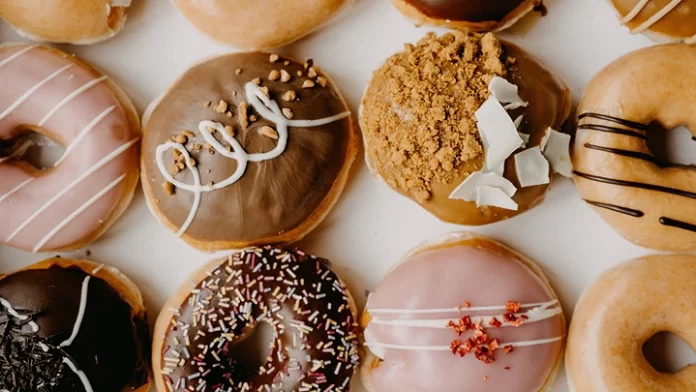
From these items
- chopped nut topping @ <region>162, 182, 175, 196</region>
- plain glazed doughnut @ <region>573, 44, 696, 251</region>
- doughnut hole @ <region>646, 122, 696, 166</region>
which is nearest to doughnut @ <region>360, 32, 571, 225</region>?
plain glazed doughnut @ <region>573, 44, 696, 251</region>

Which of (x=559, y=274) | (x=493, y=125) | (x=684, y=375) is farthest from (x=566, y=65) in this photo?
(x=684, y=375)

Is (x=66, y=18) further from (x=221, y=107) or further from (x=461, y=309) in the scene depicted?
(x=461, y=309)

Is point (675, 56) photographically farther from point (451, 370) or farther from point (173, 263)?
point (173, 263)

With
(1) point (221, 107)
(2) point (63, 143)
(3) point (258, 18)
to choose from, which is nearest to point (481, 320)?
(1) point (221, 107)

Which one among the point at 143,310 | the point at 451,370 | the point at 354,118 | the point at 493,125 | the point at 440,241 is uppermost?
the point at 493,125

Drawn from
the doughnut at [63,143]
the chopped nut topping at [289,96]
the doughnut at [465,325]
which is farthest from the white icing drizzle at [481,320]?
the doughnut at [63,143]

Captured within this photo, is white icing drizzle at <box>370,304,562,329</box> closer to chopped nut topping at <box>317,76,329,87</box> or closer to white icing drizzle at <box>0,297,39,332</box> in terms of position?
chopped nut topping at <box>317,76,329,87</box>
